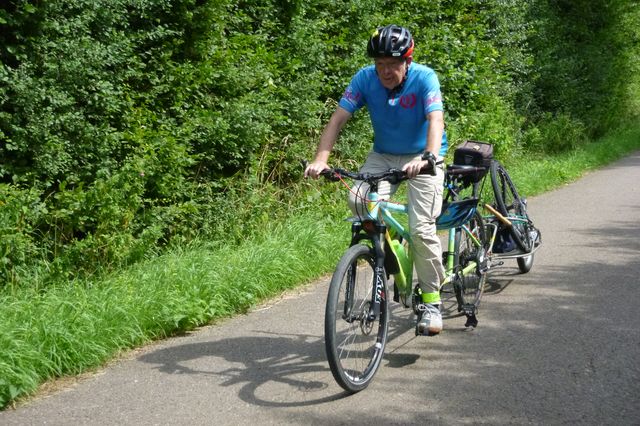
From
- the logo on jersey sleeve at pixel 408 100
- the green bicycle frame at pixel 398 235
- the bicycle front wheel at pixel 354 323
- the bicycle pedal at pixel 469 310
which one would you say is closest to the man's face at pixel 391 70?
the logo on jersey sleeve at pixel 408 100

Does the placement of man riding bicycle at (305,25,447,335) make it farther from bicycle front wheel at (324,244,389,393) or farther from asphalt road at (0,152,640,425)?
asphalt road at (0,152,640,425)

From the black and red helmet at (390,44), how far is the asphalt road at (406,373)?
200 cm

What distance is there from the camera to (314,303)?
7.11 m

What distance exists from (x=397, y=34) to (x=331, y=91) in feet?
21.2

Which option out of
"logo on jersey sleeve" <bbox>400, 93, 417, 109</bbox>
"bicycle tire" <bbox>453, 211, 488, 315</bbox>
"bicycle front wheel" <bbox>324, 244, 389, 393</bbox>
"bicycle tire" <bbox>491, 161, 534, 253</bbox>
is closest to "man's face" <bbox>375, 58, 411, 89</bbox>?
"logo on jersey sleeve" <bbox>400, 93, 417, 109</bbox>

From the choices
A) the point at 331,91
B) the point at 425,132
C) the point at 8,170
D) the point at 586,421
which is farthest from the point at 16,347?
the point at 331,91

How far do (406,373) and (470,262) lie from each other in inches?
63.2

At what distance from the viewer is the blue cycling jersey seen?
5.45m

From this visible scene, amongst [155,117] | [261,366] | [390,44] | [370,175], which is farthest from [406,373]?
[155,117]

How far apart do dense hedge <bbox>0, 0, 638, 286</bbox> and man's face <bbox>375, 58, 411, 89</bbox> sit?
304 cm

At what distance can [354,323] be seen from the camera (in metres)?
5.15

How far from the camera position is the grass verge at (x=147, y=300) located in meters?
5.28

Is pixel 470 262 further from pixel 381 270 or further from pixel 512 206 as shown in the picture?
pixel 381 270

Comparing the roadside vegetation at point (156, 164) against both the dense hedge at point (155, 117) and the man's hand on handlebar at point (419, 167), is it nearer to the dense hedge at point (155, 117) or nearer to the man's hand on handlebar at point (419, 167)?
the dense hedge at point (155, 117)
